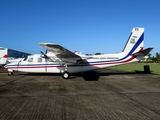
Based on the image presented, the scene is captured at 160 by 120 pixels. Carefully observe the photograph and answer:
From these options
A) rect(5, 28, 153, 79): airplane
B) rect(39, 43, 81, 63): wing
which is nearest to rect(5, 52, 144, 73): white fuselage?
rect(5, 28, 153, 79): airplane

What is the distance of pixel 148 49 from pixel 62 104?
1322 cm

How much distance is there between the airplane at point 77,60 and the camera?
1686cm

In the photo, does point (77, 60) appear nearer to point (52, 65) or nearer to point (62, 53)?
point (62, 53)

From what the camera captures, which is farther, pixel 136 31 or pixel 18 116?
pixel 136 31

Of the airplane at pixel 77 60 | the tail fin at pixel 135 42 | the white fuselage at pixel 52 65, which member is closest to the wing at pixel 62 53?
the airplane at pixel 77 60

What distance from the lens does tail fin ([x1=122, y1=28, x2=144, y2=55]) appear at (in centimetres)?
1847

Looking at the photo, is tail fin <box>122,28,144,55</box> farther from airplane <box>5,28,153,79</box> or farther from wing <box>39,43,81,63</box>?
wing <box>39,43,81,63</box>

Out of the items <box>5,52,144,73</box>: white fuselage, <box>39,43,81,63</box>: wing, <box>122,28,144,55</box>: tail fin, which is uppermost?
<box>122,28,144,55</box>: tail fin

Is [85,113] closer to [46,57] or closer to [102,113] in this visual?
[102,113]

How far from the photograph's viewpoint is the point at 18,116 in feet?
17.1

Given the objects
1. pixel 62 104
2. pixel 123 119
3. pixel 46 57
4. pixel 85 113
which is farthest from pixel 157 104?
pixel 46 57

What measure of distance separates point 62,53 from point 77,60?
234cm

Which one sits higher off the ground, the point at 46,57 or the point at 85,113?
the point at 46,57

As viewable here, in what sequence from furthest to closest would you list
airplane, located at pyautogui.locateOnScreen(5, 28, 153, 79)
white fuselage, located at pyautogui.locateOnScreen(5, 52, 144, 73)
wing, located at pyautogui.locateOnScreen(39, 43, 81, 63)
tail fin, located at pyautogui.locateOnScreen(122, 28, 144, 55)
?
tail fin, located at pyautogui.locateOnScreen(122, 28, 144, 55) → white fuselage, located at pyautogui.locateOnScreen(5, 52, 144, 73) → airplane, located at pyautogui.locateOnScreen(5, 28, 153, 79) → wing, located at pyautogui.locateOnScreen(39, 43, 81, 63)
